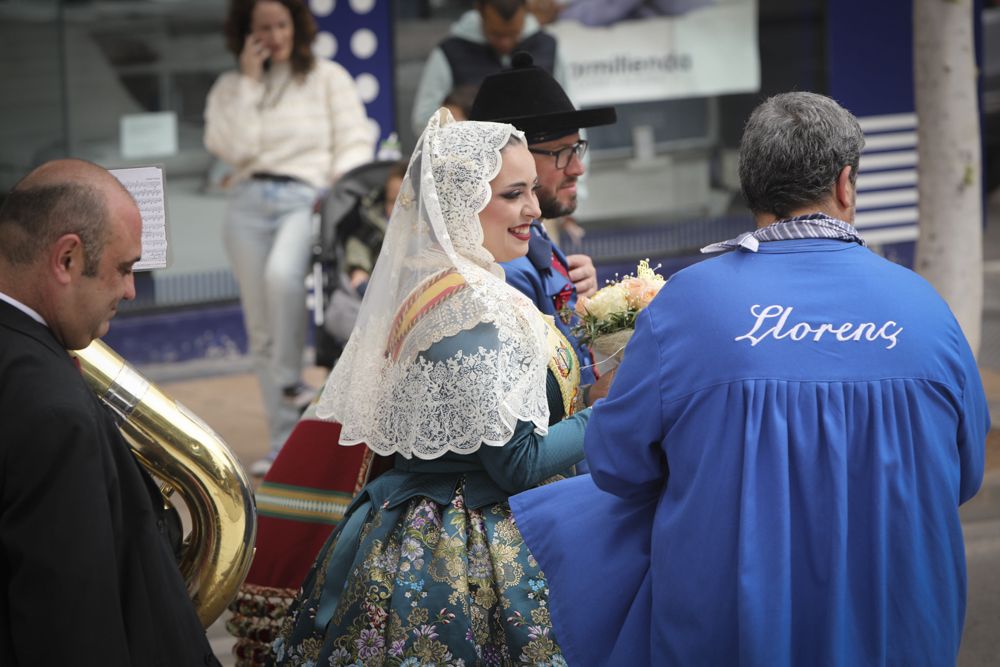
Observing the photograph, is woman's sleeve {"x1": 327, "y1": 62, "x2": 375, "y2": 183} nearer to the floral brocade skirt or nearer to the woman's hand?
the woman's hand

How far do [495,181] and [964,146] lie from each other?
4.11 m

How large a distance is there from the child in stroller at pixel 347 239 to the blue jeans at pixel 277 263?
0.22m

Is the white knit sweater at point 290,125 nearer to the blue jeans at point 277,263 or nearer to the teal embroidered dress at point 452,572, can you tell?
the blue jeans at point 277,263

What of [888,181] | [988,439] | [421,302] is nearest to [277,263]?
[421,302]

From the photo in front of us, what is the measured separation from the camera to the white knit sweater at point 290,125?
6668 millimetres

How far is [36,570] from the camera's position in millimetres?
2186

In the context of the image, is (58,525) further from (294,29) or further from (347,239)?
(294,29)

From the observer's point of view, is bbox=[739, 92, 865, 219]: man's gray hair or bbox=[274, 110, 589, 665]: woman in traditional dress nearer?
bbox=[739, 92, 865, 219]: man's gray hair

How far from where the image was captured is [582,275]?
415 cm

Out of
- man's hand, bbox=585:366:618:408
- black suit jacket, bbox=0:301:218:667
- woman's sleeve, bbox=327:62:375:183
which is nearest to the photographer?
black suit jacket, bbox=0:301:218:667

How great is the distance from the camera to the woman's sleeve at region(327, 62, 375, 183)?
6773 mm

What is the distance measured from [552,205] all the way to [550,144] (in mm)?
181

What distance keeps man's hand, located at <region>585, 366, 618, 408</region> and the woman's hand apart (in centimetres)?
383

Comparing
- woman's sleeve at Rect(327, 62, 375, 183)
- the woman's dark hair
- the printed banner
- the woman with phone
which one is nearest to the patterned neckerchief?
the woman with phone
